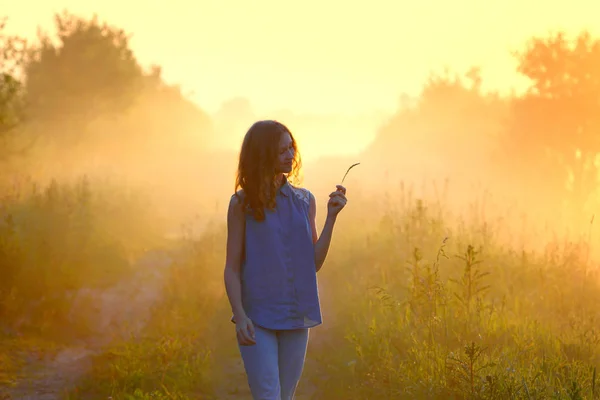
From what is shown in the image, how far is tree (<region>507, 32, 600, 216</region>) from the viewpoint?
2028 centimetres

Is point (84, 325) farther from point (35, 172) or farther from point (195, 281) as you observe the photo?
point (35, 172)

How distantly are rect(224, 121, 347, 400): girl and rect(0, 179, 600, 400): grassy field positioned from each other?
58.5 inches

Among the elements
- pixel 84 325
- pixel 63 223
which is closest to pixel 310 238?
pixel 84 325

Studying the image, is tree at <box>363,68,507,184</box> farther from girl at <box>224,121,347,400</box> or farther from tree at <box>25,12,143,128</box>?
girl at <box>224,121,347,400</box>

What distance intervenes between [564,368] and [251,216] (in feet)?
10.6

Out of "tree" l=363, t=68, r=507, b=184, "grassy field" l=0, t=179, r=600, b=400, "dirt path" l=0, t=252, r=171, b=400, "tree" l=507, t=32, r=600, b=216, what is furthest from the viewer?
"tree" l=363, t=68, r=507, b=184

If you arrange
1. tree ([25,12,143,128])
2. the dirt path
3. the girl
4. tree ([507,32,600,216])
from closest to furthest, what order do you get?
1. the girl
2. the dirt path
3. tree ([507,32,600,216])
4. tree ([25,12,143,128])

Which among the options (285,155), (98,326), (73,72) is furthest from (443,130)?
(285,155)

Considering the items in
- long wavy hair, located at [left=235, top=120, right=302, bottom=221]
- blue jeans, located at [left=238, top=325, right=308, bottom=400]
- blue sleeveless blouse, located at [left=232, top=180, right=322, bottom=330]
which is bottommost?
blue jeans, located at [left=238, top=325, right=308, bottom=400]

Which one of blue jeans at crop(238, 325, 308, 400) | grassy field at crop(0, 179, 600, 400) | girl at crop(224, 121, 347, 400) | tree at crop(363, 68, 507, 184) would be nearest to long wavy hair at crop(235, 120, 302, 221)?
girl at crop(224, 121, 347, 400)

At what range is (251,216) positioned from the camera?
11.7ft

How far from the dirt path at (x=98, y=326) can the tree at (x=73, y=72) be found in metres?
14.6

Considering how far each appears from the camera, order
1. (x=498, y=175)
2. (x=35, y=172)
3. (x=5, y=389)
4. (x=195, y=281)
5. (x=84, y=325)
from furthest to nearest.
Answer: (x=498, y=175)
(x=35, y=172)
(x=195, y=281)
(x=84, y=325)
(x=5, y=389)

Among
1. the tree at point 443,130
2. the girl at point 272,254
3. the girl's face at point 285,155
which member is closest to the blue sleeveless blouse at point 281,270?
the girl at point 272,254
